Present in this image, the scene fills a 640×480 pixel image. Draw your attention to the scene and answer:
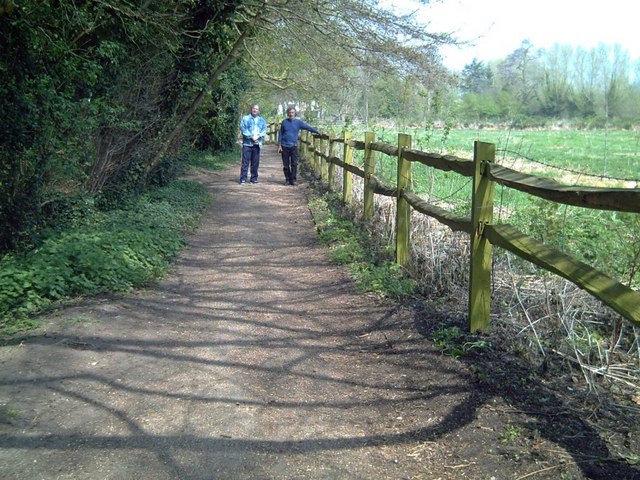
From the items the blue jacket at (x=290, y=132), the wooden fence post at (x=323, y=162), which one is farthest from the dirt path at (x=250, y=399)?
the blue jacket at (x=290, y=132)

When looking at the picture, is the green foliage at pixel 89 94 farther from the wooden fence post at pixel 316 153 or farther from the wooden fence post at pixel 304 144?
the wooden fence post at pixel 304 144

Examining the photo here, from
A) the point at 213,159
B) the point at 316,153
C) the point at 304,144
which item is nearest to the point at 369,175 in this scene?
the point at 316,153

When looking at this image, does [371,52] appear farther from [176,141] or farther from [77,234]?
[77,234]

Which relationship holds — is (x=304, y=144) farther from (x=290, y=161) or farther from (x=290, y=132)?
(x=290, y=132)

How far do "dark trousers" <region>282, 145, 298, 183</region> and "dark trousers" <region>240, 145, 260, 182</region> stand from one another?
71cm

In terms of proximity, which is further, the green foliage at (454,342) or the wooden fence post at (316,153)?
the wooden fence post at (316,153)

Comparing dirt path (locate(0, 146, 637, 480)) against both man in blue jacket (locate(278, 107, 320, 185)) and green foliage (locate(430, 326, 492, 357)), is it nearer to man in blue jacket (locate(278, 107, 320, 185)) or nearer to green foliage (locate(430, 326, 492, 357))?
green foliage (locate(430, 326, 492, 357))

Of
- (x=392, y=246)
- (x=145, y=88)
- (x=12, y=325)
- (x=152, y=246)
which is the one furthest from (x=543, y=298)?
(x=145, y=88)

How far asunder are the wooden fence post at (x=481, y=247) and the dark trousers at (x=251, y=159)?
12002 mm

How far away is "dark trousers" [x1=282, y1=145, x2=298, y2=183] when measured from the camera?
55.3ft

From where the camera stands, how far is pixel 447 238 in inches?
263

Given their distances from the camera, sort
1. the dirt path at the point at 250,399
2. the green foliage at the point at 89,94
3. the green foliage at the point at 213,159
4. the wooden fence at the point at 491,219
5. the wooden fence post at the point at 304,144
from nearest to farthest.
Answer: the wooden fence at the point at 491,219, the dirt path at the point at 250,399, the green foliage at the point at 89,94, the green foliage at the point at 213,159, the wooden fence post at the point at 304,144

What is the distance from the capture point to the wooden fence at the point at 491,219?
3285 mm

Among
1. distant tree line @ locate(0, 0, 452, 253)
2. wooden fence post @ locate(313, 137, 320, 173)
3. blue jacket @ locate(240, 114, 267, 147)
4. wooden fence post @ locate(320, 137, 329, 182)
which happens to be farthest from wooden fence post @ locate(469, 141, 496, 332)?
wooden fence post @ locate(313, 137, 320, 173)
